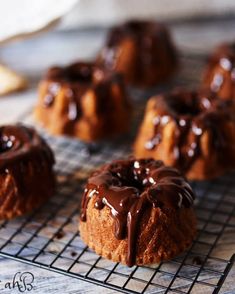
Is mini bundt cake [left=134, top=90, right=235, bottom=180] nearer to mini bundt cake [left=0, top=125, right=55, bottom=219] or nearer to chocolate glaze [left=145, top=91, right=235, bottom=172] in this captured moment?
chocolate glaze [left=145, top=91, right=235, bottom=172]

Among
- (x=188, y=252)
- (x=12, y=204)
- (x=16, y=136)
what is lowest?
(x=188, y=252)

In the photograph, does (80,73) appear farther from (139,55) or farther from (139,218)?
(139,218)

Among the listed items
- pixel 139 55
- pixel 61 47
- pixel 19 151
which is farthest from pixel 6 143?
→ pixel 61 47

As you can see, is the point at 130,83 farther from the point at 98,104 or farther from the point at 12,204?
the point at 12,204

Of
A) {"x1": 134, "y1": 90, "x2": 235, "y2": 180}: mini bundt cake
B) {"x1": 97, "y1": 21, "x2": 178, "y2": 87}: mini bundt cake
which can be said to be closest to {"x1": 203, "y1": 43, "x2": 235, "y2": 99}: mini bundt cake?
{"x1": 97, "y1": 21, "x2": 178, "y2": 87}: mini bundt cake

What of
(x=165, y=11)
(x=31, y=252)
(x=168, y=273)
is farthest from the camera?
(x=165, y=11)

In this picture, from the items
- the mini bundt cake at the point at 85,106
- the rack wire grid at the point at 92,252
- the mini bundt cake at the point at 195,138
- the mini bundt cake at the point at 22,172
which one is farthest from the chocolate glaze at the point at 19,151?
the mini bundt cake at the point at 195,138

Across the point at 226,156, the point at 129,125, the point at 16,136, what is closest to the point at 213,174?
the point at 226,156
